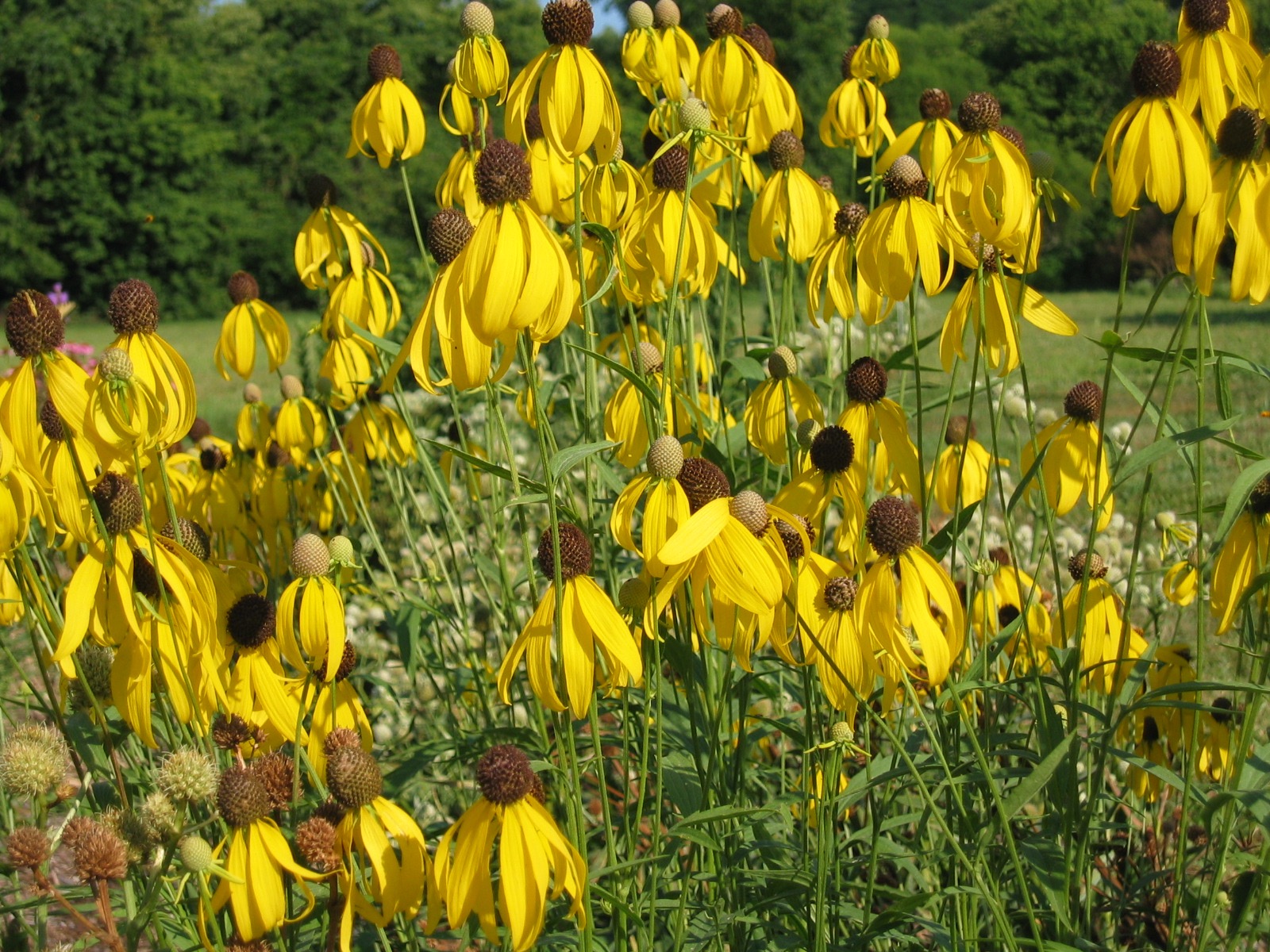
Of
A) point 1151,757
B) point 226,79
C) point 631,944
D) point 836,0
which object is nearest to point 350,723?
point 631,944

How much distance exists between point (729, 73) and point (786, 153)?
0.17 m

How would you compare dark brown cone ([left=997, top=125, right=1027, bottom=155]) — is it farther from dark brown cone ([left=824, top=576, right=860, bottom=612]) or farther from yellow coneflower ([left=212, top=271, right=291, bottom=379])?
yellow coneflower ([left=212, top=271, right=291, bottom=379])

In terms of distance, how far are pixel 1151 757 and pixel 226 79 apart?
25940 millimetres

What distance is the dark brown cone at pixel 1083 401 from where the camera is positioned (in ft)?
5.96

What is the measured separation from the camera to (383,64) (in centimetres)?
232

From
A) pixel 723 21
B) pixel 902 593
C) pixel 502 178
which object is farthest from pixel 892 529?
pixel 723 21

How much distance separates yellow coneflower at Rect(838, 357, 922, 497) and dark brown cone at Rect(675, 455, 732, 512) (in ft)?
1.56

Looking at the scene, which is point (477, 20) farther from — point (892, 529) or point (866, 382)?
point (892, 529)

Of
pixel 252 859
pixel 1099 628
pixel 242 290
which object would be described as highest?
pixel 242 290

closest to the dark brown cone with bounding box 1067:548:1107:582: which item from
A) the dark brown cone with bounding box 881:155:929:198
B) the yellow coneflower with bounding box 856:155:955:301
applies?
the yellow coneflower with bounding box 856:155:955:301

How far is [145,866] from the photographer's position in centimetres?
126

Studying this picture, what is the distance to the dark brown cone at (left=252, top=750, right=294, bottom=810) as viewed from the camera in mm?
1223

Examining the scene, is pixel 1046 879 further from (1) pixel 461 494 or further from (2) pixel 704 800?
(1) pixel 461 494

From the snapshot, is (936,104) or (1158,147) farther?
(936,104)
